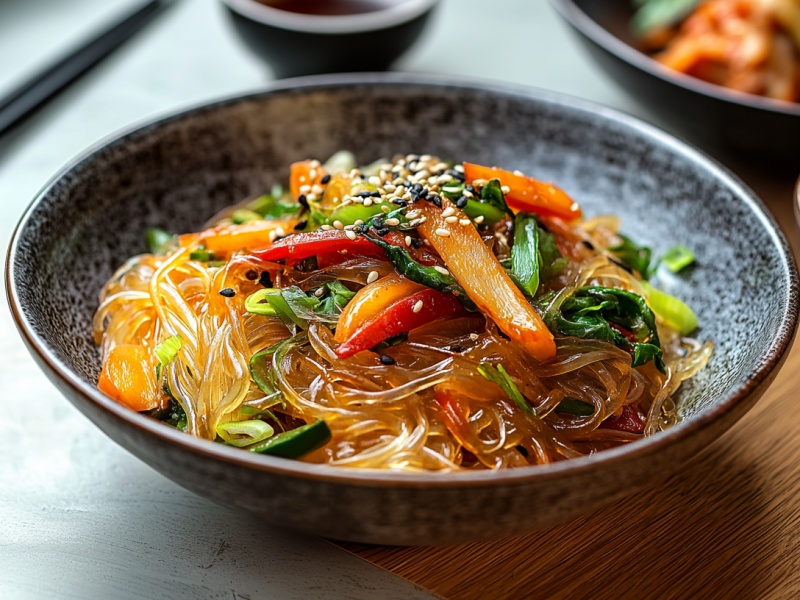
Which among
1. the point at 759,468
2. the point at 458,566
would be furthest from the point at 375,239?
the point at 759,468

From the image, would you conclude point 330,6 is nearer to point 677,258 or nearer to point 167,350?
point 677,258

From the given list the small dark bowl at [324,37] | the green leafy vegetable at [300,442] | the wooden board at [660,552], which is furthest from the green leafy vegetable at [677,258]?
the small dark bowl at [324,37]

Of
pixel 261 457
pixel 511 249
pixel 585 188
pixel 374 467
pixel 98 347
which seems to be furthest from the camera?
pixel 585 188

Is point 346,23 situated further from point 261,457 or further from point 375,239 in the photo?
point 261,457

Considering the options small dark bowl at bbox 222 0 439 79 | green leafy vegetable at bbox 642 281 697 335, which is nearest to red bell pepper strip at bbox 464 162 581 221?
green leafy vegetable at bbox 642 281 697 335

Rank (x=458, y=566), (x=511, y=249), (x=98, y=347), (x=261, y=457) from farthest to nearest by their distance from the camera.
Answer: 1. (x=98, y=347)
2. (x=511, y=249)
3. (x=458, y=566)
4. (x=261, y=457)

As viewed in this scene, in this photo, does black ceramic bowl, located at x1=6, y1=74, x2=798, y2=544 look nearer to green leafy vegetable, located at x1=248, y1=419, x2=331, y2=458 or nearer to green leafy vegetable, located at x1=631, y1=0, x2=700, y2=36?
green leafy vegetable, located at x1=248, y1=419, x2=331, y2=458

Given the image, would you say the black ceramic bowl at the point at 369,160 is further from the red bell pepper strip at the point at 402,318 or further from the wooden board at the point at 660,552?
the red bell pepper strip at the point at 402,318
